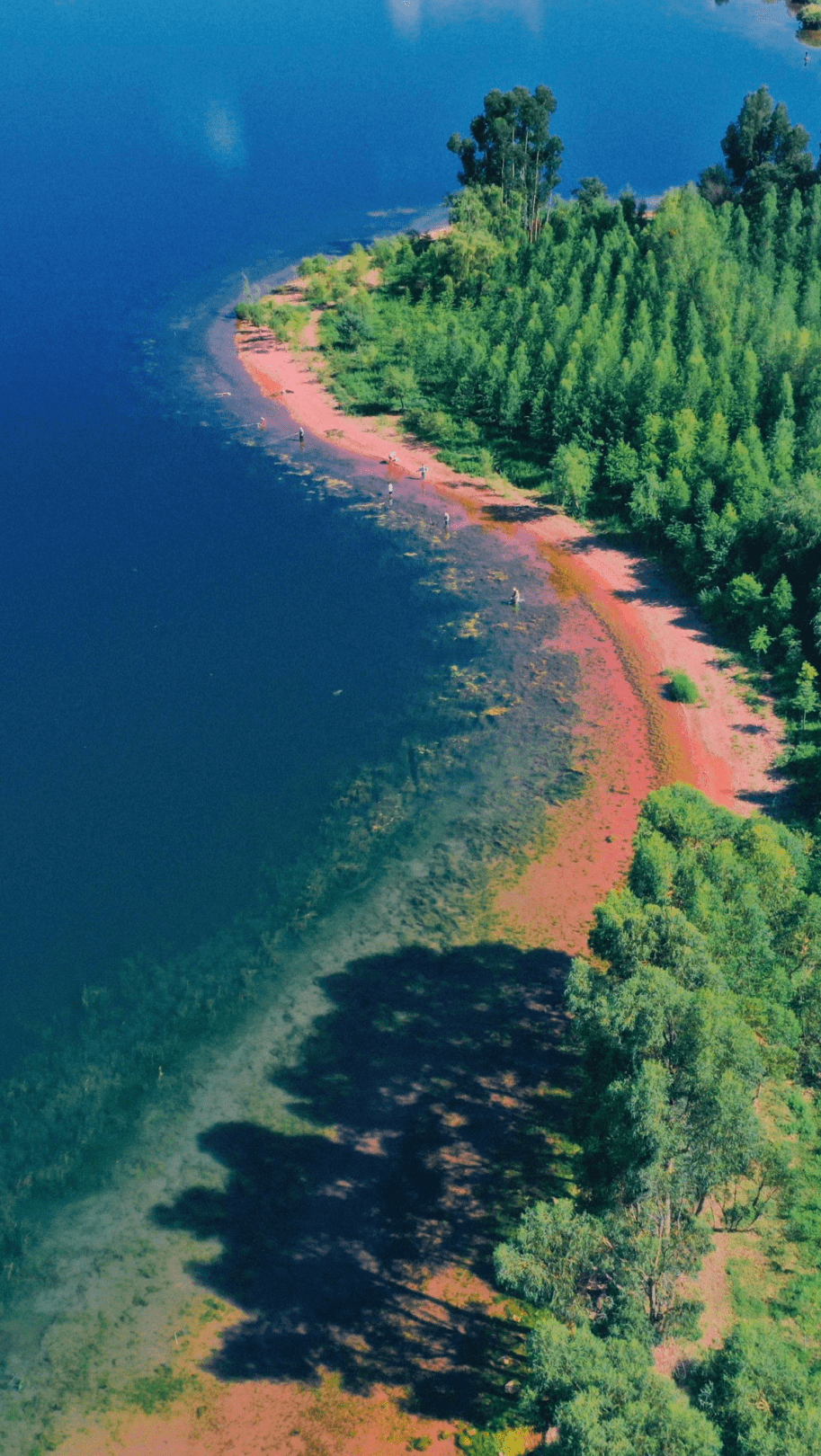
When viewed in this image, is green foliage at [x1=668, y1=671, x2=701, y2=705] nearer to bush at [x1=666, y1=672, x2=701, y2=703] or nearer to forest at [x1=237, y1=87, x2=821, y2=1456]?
bush at [x1=666, y1=672, x2=701, y2=703]

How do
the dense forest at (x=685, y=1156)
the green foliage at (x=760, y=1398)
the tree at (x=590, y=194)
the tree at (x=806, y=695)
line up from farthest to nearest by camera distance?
the tree at (x=590, y=194)
the tree at (x=806, y=695)
the dense forest at (x=685, y=1156)
the green foliage at (x=760, y=1398)

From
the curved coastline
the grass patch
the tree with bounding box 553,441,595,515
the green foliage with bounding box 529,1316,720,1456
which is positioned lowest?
the grass patch

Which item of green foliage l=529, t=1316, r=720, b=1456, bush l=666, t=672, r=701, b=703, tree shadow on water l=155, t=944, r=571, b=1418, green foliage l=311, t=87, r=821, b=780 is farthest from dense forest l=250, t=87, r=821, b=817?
green foliage l=529, t=1316, r=720, b=1456

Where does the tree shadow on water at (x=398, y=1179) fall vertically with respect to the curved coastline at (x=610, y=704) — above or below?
below

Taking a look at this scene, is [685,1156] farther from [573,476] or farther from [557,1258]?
[573,476]

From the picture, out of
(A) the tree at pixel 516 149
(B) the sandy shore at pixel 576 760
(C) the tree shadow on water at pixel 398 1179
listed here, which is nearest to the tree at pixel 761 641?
(B) the sandy shore at pixel 576 760

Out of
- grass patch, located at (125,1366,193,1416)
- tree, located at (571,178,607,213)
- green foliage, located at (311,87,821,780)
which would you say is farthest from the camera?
tree, located at (571,178,607,213)

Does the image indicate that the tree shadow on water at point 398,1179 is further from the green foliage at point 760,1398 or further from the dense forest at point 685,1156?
the green foliage at point 760,1398
